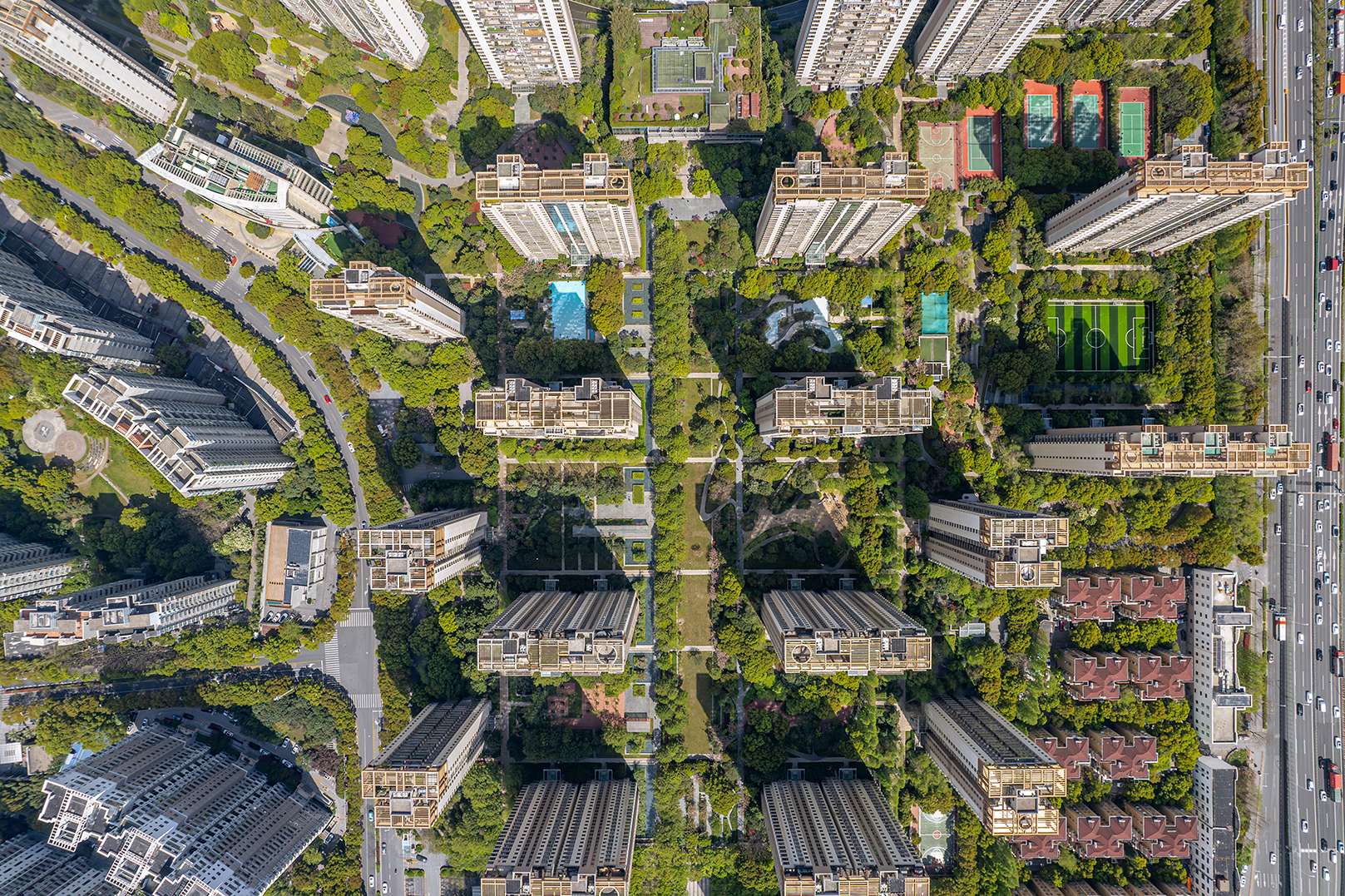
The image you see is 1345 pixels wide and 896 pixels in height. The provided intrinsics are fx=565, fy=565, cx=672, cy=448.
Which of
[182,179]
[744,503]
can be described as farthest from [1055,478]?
[182,179]

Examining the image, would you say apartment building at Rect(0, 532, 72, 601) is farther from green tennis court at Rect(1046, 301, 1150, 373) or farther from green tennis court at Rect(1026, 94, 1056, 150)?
green tennis court at Rect(1026, 94, 1056, 150)

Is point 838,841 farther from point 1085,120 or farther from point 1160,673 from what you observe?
point 1085,120

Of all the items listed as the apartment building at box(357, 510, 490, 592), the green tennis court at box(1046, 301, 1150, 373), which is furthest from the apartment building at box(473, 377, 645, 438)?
the green tennis court at box(1046, 301, 1150, 373)

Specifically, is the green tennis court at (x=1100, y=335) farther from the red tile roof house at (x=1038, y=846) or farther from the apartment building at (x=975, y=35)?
the red tile roof house at (x=1038, y=846)

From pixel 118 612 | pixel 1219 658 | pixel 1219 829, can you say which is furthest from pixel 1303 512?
pixel 118 612

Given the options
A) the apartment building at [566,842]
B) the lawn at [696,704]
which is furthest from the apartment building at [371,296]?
the apartment building at [566,842]
